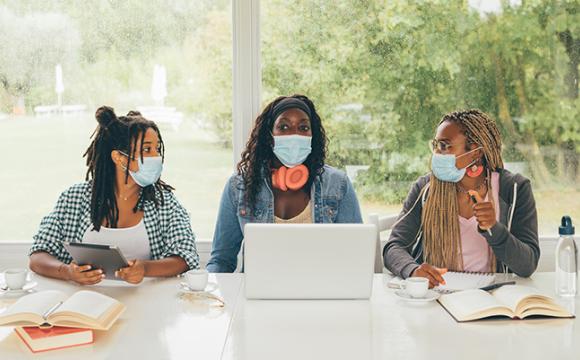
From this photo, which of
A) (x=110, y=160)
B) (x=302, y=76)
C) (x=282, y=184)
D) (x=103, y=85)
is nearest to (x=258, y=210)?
(x=282, y=184)

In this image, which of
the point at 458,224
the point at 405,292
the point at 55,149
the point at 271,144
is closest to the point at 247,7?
the point at 271,144

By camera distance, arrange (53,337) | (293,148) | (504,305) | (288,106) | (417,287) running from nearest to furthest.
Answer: (53,337), (504,305), (417,287), (293,148), (288,106)

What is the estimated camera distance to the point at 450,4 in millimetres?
3242

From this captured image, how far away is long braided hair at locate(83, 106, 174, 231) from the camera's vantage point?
257 cm

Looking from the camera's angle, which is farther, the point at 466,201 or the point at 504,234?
the point at 466,201

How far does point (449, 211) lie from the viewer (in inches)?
103

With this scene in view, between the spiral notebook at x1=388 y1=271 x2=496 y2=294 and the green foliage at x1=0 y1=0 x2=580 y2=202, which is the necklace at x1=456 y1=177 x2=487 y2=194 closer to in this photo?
the spiral notebook at x1=388 y1=271 x2=496 y2=294

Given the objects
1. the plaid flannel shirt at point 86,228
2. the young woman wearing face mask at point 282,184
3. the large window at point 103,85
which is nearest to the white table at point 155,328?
the plaid flannel shirt at point 86,228

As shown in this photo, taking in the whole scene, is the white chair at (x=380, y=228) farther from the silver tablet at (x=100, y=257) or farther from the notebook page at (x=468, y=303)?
the silver tablet at (x=100, y=257)

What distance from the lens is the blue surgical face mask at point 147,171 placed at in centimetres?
254

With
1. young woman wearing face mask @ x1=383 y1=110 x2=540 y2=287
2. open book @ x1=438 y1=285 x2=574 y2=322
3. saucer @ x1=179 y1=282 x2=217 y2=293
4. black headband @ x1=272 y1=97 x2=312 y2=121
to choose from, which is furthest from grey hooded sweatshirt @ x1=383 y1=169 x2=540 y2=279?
saucer @ x1=179 y1=282 x2=217 y2=293

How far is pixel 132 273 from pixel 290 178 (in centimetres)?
72

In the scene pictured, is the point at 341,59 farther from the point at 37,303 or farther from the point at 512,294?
the point at 37,303

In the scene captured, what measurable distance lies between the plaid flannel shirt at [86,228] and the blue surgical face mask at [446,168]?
84 cm
